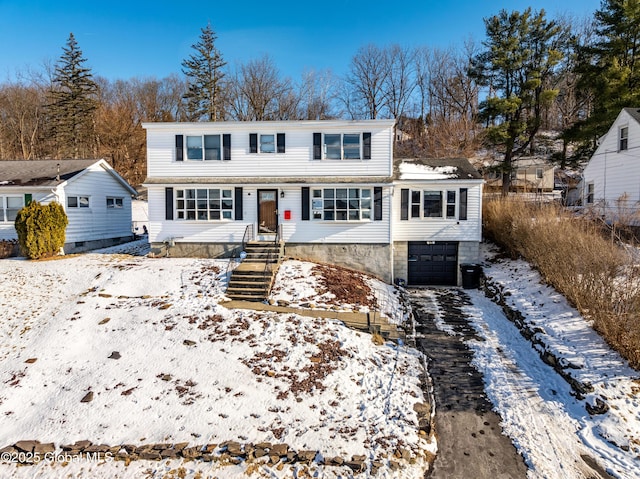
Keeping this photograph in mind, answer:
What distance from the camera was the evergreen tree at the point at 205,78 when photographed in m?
36.8

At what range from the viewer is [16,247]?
16281mm

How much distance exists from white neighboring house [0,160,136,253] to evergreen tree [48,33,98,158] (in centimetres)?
1549

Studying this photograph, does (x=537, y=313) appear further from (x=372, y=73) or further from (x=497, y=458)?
(x=372, y=73)

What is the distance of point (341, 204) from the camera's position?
1527 centimetres

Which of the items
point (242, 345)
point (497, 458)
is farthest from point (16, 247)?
point (497, 458)

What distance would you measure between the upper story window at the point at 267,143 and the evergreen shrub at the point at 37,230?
893 cm

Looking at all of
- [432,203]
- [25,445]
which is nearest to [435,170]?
[432,203]

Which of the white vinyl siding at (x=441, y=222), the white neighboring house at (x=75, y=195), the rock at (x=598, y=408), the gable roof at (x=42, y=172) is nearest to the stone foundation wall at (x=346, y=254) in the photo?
the white vinyl siding at (x=441, y=222)

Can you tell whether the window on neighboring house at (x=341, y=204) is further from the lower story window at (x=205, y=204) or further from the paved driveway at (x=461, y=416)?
the paved driveway at (x=461, y=416)

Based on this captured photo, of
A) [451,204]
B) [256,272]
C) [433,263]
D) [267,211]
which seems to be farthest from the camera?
[433,263]

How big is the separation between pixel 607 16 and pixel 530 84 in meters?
6.27

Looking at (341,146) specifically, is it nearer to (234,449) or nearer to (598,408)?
(598,408)

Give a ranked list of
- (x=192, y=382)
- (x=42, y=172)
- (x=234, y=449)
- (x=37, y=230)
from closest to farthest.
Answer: (x=234, y=449) → (x=192, y=382) → (x=37, y=230) → (x=42, y=172)

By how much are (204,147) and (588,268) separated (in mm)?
14236
